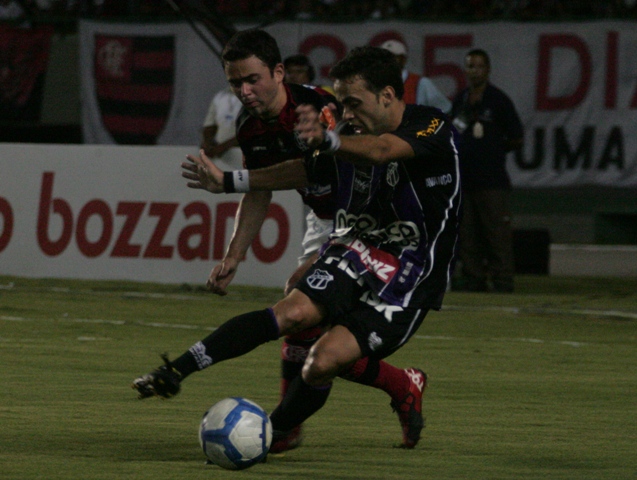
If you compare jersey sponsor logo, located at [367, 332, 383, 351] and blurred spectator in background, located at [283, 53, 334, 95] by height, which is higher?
blurred spectator in background, located at [283, 53, 334, 95]

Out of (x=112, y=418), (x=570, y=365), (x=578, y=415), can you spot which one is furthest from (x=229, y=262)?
(x=570, y=365)

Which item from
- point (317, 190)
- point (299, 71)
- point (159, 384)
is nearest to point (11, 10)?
point (299, 71)

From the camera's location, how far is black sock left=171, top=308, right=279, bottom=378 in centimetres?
569

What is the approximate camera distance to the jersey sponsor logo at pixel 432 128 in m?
5.86

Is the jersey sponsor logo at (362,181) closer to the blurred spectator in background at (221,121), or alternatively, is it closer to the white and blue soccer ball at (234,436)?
the white and blue soccer ball at (234,436)

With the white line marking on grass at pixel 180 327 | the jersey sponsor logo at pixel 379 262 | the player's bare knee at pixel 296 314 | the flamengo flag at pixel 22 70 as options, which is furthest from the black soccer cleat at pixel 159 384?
the flamengo flag at pixel 22 70

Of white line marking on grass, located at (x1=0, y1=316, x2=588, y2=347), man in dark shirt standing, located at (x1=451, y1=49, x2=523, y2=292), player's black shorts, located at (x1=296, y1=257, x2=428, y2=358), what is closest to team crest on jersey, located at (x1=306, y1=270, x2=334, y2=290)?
player's black shorts, located at (x1=296, y1=257, x2=428, y2=358)

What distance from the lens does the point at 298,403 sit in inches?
237

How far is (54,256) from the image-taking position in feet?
46.6

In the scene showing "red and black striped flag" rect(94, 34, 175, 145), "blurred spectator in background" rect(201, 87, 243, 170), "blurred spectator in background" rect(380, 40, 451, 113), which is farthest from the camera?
"red and black striped flag" rect(94, 34, 175, 145)

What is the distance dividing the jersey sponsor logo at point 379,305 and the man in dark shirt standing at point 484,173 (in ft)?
25.4

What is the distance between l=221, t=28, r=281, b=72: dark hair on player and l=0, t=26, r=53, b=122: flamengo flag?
50.4 feet

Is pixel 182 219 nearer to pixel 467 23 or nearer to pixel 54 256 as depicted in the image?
pixel 54 256

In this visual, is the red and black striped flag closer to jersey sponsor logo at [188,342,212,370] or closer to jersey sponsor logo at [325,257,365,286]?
jersey sponsor logo at [325,257,365,286]
